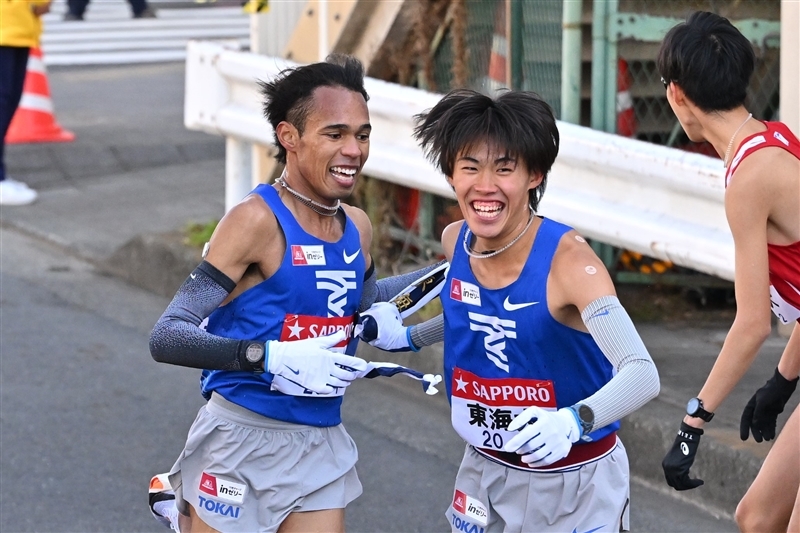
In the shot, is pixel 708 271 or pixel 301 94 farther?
pixel 708 271

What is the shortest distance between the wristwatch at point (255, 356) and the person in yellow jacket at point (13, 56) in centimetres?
676

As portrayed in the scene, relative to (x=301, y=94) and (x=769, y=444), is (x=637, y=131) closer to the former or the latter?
(x=769, y=444)

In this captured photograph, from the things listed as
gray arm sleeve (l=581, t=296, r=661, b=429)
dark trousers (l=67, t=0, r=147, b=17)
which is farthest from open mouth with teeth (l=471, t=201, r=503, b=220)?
dark trousers (l=67, t=0, r=147, b=17)

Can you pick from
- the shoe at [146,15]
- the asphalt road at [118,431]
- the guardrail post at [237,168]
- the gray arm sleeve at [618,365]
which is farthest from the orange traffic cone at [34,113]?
the gray arm sleeve at [618,365]

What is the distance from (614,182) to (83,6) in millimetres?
14754

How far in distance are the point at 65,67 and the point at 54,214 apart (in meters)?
6.77

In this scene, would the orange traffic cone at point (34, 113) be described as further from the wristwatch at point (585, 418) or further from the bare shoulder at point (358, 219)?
the wristwatch at point (585, 418)

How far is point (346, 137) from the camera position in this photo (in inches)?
143

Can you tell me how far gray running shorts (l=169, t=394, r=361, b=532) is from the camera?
355cm

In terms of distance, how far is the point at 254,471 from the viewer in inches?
140

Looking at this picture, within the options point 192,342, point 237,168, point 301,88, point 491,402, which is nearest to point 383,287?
point 301,88

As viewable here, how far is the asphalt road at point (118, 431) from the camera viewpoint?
193 inches

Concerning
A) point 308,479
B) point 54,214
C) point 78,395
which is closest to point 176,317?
point 308,479

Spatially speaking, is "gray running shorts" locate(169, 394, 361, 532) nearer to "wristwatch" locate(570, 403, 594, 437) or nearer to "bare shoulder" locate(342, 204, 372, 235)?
"bare shoulder" locate(342, 204, 372, 235)
